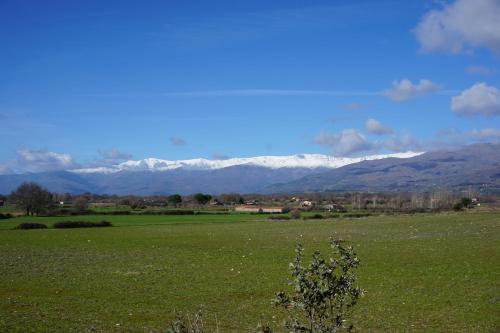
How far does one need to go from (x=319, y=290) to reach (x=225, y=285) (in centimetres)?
1818

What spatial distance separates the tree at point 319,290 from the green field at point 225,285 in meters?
9.04

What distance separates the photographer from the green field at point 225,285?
17.2 metres

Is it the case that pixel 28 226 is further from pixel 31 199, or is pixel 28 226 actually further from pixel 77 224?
pixel 31 199

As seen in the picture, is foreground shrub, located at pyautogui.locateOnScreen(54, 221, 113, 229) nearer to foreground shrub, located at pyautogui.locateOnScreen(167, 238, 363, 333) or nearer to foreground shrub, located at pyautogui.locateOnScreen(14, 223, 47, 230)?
foreground shrub, located at pyautogui.locateOnScreen(14, 223, 47, 230)

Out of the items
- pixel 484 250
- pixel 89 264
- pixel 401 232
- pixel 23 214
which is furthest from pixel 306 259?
pixel 23 214

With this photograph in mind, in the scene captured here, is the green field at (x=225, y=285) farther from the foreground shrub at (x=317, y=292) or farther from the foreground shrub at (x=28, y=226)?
the foreground shrub at (x=28, y=226)

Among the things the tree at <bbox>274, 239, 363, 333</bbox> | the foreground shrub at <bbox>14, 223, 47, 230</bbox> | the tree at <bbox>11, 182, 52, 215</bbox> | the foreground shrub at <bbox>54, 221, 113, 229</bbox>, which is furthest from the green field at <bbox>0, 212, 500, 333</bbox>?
the tree at <bbox>11, 182, 52, 215</bbox>

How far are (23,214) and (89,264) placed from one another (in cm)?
9831

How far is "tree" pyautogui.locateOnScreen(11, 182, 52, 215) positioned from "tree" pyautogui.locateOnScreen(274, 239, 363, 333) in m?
124

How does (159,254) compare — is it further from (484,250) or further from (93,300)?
(484,250)

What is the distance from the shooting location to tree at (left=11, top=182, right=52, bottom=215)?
120125mm

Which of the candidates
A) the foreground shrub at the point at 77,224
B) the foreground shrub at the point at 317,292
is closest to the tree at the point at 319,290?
the foreground shrub at the point at 317,292

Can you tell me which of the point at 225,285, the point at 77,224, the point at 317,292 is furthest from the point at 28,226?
the point at 317,292

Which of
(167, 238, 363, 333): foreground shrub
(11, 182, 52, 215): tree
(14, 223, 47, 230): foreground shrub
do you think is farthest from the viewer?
(11, 182, 52, 215): tree
